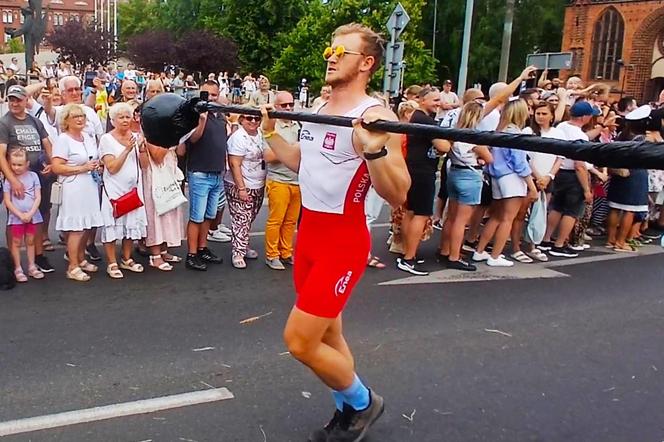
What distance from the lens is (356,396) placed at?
346cm

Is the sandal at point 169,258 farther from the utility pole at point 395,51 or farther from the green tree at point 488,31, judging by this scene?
the green tree at point 488,31

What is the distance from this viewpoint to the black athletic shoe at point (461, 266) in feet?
23.7

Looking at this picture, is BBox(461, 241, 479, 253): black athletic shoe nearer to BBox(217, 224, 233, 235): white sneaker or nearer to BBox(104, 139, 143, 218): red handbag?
BBox(217, 224, 233, 235): white sneaker

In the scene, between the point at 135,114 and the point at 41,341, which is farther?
the point at 135,114

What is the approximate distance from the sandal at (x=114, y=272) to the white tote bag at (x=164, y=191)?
2.16 ft

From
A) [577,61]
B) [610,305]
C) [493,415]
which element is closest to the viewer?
[493,415]

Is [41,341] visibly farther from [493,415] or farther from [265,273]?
[493,415]

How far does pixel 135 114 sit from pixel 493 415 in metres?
4.45

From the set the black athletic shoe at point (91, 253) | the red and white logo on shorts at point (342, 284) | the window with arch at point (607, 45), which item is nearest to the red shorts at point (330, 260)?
the red and white logo on shorts at point (342, 284)

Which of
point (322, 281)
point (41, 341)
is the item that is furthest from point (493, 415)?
point (41, 341)

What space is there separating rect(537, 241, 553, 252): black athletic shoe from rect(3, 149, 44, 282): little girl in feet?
18.5

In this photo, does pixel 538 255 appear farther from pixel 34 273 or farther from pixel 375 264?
pixel 34 273

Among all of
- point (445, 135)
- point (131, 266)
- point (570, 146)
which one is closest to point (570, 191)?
point (131, 266)

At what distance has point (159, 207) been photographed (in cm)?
662
